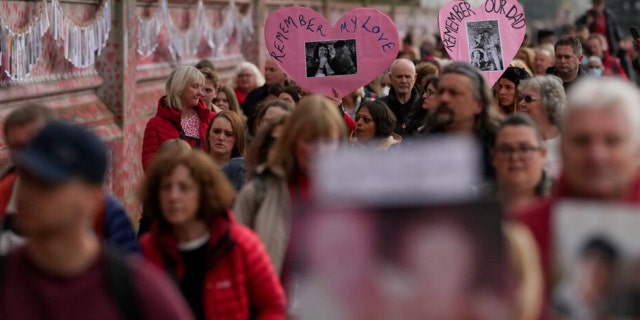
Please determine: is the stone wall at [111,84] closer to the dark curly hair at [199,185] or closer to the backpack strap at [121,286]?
the dark curly hair at [199,185]

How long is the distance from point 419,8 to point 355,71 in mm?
31057

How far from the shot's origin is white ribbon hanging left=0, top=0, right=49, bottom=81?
10.8 m

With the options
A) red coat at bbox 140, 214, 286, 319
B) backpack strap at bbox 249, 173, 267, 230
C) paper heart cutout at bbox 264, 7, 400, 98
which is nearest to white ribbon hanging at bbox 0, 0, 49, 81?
paper heart cutout at bbox 264, 7, 400, 98

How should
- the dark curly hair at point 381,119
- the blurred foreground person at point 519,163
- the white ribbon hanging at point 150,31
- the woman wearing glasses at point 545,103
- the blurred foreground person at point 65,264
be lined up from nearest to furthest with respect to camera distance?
the blurred foreground person at point 65,264 < the blurred foreground person at point 519,163 < the woman wearing glasses at point 545,103 < the dark curly hair at point 381,119 < the white ribbon hanging at point 150,31

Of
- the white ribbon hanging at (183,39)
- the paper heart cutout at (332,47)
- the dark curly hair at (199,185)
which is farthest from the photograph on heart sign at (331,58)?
the white ribbon hanging at (183,39)

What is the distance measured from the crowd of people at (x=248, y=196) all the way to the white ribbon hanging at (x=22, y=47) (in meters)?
2.91

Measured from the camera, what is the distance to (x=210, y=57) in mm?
19625

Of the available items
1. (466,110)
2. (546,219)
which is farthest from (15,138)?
(546,219)

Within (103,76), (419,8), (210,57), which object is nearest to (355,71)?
(103,76)

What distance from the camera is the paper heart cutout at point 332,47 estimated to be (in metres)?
10.4

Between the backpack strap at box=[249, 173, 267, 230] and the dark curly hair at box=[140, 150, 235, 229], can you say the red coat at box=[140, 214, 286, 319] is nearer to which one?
the dark curly hair at box=[140, 150, 235, 229]

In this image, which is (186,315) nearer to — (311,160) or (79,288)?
(79,288)

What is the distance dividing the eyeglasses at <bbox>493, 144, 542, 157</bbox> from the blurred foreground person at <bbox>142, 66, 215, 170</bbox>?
4989mm

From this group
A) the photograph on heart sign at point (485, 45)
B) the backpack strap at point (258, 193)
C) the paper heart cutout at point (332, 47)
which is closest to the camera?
the backpack strap at point (258, 193)
